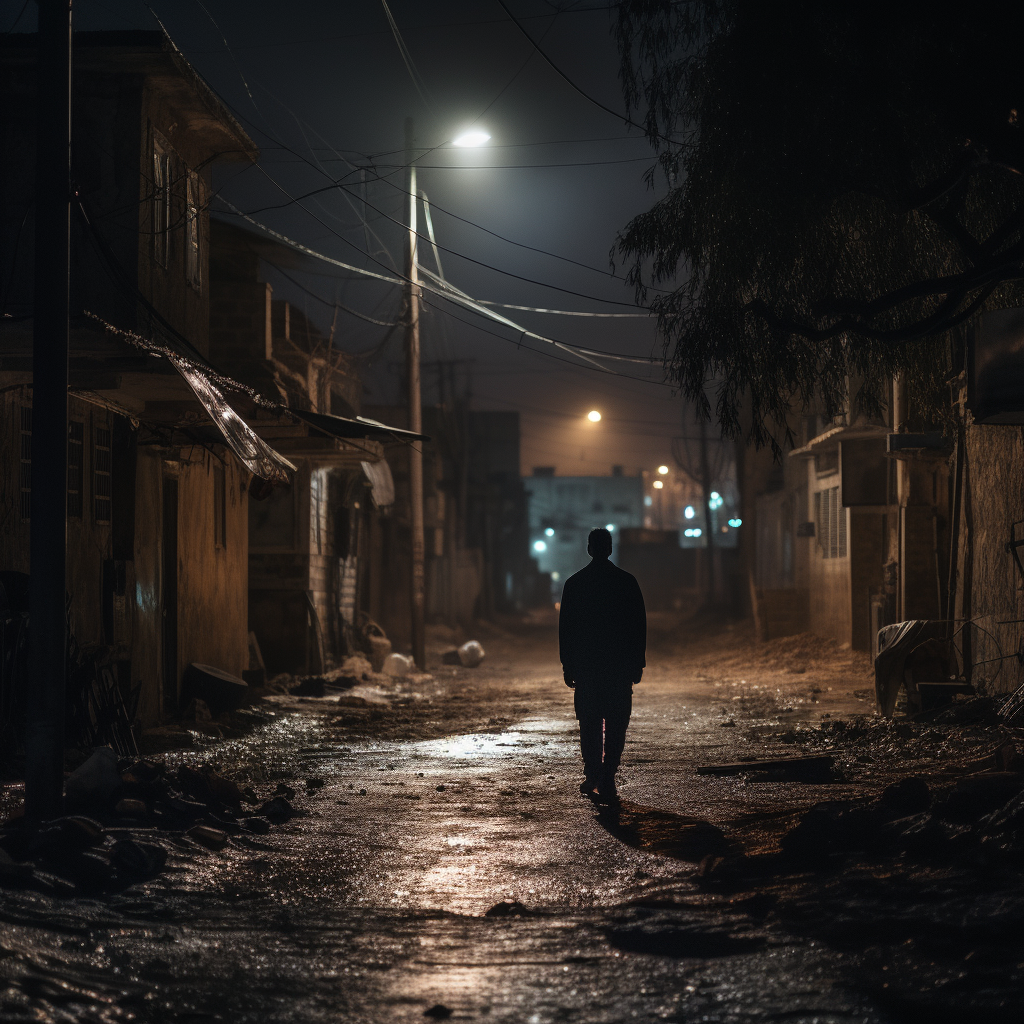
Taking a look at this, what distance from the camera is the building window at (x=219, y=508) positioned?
53.7 ft

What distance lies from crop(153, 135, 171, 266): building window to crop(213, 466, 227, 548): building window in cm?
348

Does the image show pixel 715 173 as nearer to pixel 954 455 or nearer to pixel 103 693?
pixel 103 693

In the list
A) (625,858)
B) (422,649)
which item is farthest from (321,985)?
(422,649)

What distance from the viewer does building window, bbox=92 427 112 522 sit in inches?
487

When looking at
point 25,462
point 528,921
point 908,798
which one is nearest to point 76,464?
point 25,462

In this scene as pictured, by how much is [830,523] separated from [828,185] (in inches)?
767

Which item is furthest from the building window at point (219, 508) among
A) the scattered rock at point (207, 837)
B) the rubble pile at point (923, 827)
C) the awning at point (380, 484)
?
the rubble pile at point (923, 827)

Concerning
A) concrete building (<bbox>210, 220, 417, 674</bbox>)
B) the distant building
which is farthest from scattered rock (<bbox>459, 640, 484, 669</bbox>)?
the distant building

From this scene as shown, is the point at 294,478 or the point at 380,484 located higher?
the point at 380,484

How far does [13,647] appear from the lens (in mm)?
9664

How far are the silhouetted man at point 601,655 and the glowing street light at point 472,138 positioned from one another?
943 centimetres

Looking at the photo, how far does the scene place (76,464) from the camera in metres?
12.0

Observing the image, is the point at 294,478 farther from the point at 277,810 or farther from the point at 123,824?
the point at 123,824

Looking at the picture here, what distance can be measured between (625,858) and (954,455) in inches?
416
